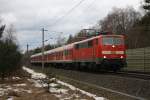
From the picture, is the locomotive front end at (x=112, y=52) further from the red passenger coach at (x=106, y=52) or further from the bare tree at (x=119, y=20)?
the bare tree at (x=119, y=20)

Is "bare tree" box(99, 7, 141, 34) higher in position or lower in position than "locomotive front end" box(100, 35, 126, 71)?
higher

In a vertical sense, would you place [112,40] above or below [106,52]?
above

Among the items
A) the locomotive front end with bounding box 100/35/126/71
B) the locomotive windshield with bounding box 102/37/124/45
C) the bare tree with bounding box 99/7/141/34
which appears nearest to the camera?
the locomotive front end with bounding box 100/35/126/71

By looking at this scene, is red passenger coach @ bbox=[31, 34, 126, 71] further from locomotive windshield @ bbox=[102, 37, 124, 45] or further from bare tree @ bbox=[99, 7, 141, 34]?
bare tree @ bbox=[99, 7, 141, 34]

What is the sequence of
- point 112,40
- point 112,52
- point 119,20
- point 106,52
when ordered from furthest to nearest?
1. point 119,20
2. point 112,40
3. point 112,52
4. point 106,52

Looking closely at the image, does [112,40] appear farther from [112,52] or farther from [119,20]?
[119,20]

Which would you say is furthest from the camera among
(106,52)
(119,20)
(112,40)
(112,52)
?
(119,20)

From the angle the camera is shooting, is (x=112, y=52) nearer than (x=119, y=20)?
Yes

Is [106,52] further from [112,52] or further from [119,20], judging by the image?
[119,20]

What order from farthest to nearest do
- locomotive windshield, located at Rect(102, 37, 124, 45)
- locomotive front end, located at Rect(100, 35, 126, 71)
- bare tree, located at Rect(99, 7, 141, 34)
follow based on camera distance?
bare tree, located at Rect(99, 7, 141, 34), locomotive windshield, located at Rect(102, 37, 124, 45), locomotive front end, located at Rect(100, 35, 126, 71)

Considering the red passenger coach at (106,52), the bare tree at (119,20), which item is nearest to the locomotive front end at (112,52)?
the red passenger coach at (106,52)

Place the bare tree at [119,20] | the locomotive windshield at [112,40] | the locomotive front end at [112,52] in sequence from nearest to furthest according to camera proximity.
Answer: the locomotive front end at [112,52], the locomotive windshield at [112,40], the bare tree at [119,20]

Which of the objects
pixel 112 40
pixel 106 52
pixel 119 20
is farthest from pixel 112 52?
pixel 119 20

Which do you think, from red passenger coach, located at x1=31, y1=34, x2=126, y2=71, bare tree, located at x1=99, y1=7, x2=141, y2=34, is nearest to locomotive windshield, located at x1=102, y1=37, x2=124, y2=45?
red passenger coach, located at x1=31, y1=34, x2=126, y2=71
